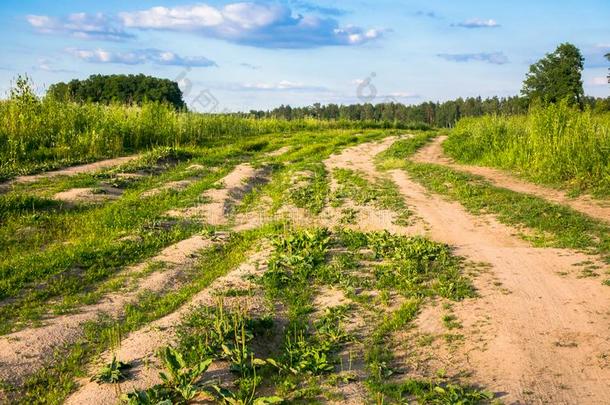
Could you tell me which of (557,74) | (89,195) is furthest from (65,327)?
(557,74)

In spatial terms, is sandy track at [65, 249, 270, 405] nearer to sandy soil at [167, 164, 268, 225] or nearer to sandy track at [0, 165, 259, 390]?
sandy track at [0, 165, 259, 390]

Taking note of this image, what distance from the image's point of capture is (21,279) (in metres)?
6.73

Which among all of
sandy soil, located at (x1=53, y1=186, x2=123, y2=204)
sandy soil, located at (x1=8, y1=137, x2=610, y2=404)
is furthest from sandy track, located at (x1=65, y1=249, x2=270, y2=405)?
sandy soil, located at (x1=53, y1=186, x2=123, y2=204)

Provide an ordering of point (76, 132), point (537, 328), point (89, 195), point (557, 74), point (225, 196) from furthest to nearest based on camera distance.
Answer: point (557, 74) → point (76, 132) → point (225, 196) → point (89, 195) → point (537, 328)

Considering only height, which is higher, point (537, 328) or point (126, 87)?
point (126, 87)

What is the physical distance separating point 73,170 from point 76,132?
3790mm

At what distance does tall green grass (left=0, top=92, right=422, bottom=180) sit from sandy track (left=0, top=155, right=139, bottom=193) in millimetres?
325

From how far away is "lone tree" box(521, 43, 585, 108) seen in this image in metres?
53.8

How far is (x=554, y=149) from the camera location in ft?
43.5

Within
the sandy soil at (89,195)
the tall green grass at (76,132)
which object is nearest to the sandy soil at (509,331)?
the sandy soil at (89,195)

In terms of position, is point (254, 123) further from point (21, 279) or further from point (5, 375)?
point (5, 375)

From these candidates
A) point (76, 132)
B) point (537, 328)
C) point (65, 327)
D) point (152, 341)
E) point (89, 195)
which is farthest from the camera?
point (76, 132)

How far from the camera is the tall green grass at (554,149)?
11.8 meters

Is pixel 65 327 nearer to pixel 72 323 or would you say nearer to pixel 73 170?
pixel 72 323
